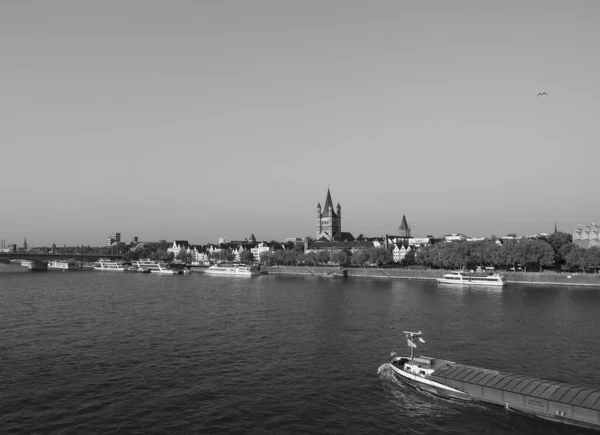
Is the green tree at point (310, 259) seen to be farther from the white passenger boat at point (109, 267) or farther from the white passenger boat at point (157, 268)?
the white passenger boat at point (109, 267)

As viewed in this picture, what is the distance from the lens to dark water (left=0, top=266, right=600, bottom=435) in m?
28.0

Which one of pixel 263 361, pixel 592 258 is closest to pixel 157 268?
pixel 592 258

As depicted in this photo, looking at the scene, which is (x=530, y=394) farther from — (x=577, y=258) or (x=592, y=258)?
(x=577, y=258)

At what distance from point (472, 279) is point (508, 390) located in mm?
82237

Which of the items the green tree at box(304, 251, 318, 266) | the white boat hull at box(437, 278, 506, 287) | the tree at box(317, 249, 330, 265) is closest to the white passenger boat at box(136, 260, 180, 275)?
the green tree at box(304, 251, 318, 266)

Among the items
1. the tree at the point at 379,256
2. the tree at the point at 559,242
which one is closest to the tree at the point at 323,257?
the tree at the point at 379,256

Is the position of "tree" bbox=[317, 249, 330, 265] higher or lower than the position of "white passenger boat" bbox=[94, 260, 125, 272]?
higher

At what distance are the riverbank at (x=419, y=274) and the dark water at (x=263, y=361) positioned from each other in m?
35.5

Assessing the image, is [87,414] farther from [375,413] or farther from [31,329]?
[31,329]

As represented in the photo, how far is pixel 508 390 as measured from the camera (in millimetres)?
29922

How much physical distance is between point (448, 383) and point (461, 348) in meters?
12.3

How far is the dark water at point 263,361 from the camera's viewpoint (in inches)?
1101

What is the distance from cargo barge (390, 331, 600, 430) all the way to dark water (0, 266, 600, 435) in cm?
76

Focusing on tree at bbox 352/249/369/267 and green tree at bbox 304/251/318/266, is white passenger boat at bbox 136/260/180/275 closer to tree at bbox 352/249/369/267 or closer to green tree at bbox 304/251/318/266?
green tree at bbox 304/251/318/266
